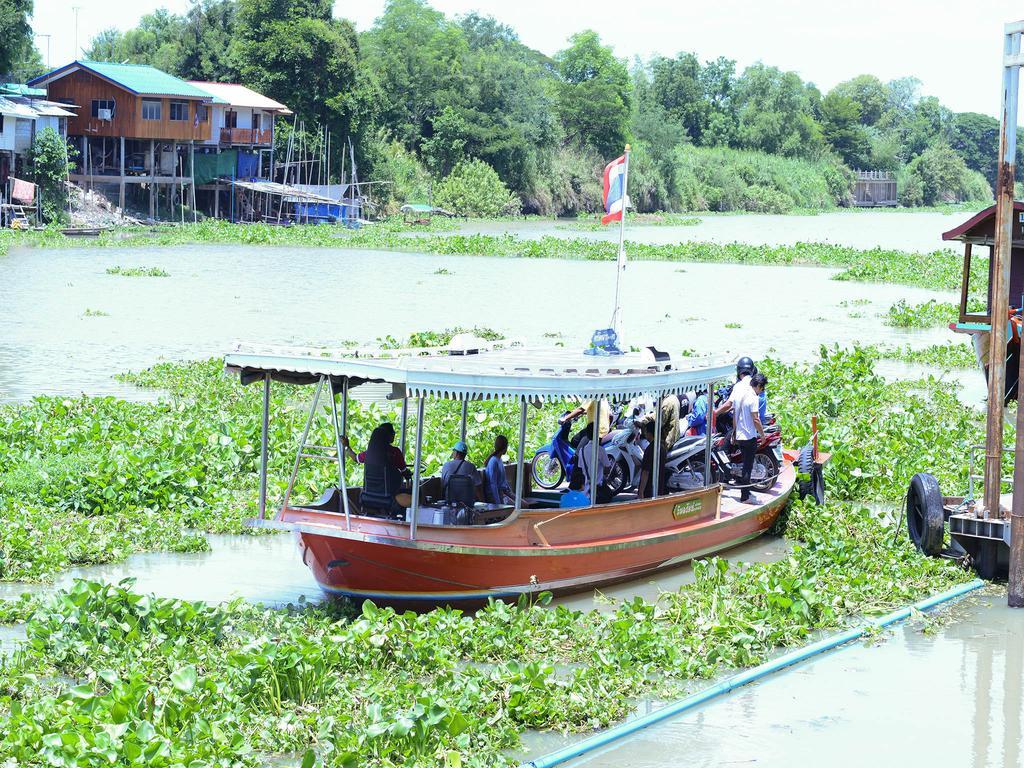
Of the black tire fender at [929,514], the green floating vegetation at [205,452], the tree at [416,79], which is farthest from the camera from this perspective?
the tree at [416,79]

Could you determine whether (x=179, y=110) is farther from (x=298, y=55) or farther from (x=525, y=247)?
(x=525, y=247)

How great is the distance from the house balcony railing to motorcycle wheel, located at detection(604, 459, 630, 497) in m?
50.0

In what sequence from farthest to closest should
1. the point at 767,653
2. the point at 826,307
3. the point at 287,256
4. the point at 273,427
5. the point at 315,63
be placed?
the point at 315,63
the point at 287,256
the point at 826,307
the point at 273,427
the point at 767,653

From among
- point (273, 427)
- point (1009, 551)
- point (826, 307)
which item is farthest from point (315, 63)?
point (1009, 551)

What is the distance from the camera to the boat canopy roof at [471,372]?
33.9 ft

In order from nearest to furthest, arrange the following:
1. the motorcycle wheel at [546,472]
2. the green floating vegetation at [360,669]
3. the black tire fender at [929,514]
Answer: the green floating vegetation at [360,669]
the black tire fender at [929,514]
the motorcycle wheel at [546,472]

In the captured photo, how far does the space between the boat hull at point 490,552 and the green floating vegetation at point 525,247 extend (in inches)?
1389

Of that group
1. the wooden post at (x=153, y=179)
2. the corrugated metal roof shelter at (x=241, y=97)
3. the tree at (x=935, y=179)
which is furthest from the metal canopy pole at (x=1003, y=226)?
the tree at (x=935, y=179)

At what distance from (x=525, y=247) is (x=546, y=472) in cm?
4047

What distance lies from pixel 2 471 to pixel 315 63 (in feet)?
175

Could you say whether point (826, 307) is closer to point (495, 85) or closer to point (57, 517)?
point (57, 517)

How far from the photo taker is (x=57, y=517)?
42.2ft

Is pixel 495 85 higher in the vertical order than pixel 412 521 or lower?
higher

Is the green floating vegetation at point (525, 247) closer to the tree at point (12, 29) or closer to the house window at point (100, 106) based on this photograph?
the house window at point (100, 106)
